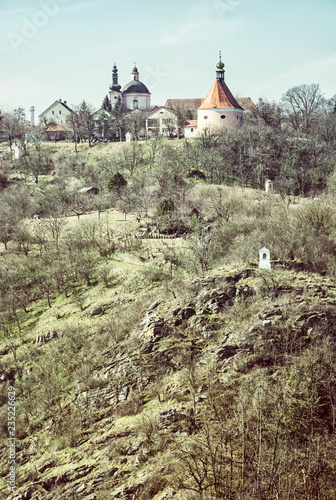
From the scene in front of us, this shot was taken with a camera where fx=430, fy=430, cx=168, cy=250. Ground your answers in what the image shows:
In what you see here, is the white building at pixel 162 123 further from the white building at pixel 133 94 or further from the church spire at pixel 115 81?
the church spire at pixel 115 81

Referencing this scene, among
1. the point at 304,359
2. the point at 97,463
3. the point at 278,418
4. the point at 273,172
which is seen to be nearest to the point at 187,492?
the point at 278,418

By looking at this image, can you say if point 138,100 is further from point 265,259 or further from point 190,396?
point 190,396

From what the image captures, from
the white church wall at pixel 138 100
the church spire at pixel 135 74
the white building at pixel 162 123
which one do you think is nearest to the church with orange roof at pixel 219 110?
the white building at pixel 162 123

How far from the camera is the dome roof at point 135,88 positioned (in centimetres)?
7381

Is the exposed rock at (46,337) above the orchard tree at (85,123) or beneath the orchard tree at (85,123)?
beneath

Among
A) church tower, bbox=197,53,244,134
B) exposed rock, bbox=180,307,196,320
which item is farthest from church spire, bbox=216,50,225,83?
exposed rock, bbox=180,307,196,320

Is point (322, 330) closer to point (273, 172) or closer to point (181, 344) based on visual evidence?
Answer: point (181, 344)

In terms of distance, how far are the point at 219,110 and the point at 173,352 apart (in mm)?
39546

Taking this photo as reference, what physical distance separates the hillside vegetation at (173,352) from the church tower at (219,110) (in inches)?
712

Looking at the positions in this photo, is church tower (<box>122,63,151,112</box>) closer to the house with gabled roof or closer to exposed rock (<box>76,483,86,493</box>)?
the house with gabled roof

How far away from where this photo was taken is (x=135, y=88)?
242ft

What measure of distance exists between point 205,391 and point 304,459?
12.3 ft

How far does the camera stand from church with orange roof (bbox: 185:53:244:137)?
160ft

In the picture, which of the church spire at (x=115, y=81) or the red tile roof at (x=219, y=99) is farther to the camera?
the church spire at (x=115, y=81)
